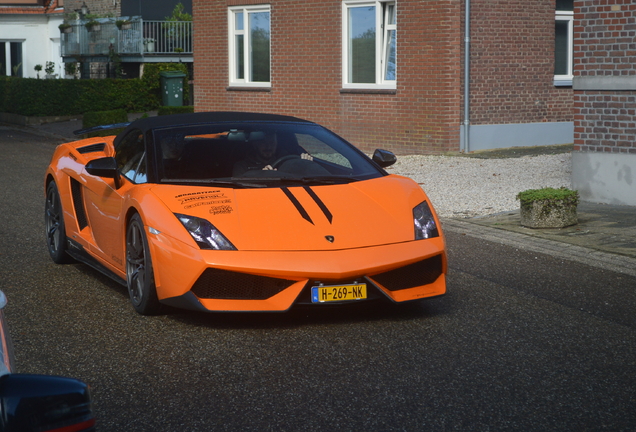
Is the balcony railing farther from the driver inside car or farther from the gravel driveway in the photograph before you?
the driver inside car

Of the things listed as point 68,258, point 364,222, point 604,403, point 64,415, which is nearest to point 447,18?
point 68,258

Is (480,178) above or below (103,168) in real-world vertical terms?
below

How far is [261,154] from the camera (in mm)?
6816

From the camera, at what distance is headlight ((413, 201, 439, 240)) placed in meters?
5.92

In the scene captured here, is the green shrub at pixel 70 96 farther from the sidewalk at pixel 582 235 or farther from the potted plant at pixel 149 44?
the sidewalk at pixel 582 235

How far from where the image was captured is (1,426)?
5.62ft

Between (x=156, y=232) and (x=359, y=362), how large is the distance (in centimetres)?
159

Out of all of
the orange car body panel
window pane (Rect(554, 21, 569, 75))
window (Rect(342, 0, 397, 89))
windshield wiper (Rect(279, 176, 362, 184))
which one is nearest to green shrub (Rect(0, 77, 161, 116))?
window (Rect(342, 0, 397, 89))

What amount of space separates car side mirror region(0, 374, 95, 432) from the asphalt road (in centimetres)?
227

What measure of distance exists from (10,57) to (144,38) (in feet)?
48.6

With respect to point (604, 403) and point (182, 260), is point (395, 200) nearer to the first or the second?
point (182, 260)

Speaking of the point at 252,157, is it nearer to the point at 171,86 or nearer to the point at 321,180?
the point at 321,180

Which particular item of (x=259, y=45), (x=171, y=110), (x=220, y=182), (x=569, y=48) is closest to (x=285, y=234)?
(x=220, y=182)

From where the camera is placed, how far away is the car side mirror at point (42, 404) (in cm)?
171
